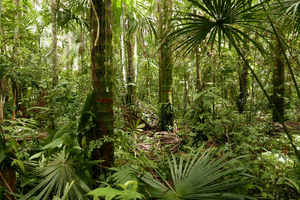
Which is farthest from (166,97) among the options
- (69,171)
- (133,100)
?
(69,171)

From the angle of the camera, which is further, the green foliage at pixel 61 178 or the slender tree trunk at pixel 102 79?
the slender tree trunk at pixel 102 79

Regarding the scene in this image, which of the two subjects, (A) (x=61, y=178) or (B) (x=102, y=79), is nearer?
(A) (x=61, y=178)

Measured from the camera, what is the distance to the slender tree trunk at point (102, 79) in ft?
5.61

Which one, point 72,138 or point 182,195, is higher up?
point 72,138

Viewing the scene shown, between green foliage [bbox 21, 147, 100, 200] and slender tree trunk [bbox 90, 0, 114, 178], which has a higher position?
slender tree trunk [bbox 90, 0, 114, 178]

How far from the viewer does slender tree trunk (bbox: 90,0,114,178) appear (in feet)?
5.61

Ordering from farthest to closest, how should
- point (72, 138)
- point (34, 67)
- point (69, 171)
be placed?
point (34, 67) → point (72, 138) → point (69, 171)

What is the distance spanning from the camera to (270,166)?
5.62 ft

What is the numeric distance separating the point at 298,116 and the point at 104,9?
4417 mm

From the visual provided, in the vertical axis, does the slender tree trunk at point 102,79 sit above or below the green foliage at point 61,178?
above

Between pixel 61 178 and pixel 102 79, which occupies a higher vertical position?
pixel 102 79

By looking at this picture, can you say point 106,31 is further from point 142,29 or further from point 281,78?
point 281,78

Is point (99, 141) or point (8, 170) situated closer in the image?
point (8, 170)

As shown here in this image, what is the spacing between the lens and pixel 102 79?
5.68 feet
